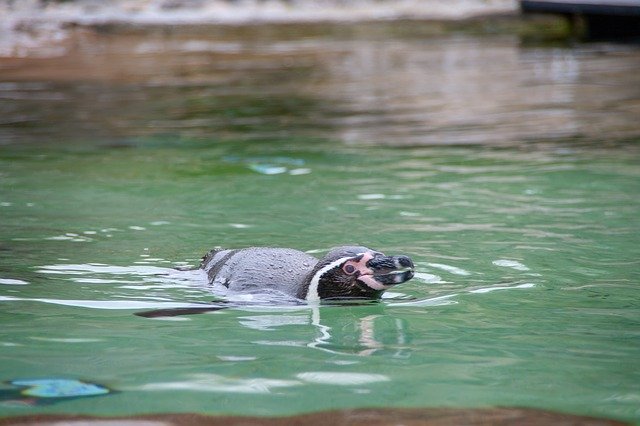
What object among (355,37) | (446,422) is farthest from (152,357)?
(355,37)

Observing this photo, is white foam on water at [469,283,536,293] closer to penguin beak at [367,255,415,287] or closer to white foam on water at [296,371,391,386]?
penguin beak at [367,255,415,287]

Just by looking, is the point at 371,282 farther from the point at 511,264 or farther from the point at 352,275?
the point at 511,264

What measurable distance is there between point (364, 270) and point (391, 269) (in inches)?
5.3

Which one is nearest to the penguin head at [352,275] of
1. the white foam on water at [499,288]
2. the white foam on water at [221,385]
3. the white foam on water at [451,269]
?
the white foam on water at [499,288]

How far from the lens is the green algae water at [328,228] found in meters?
4.31

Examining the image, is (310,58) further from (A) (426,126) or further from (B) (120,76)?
(A) (426,126)

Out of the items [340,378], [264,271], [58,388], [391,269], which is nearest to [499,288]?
[391,269]

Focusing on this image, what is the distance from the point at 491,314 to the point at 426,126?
622 centimetres

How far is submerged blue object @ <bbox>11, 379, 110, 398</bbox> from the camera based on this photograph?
4.09m

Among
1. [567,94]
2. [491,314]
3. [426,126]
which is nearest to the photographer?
[491,314]

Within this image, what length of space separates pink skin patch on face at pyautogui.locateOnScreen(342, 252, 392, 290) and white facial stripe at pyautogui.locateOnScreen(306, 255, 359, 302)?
0.03 meters

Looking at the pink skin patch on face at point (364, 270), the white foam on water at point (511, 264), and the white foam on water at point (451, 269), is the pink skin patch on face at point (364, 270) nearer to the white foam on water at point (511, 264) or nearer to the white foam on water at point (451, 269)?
the white foam on water at point (451, 269)

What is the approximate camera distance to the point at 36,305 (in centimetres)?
539

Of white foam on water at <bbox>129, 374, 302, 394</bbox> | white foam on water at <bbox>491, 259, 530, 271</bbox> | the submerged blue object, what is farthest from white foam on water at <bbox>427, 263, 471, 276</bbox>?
the submerged blue object
